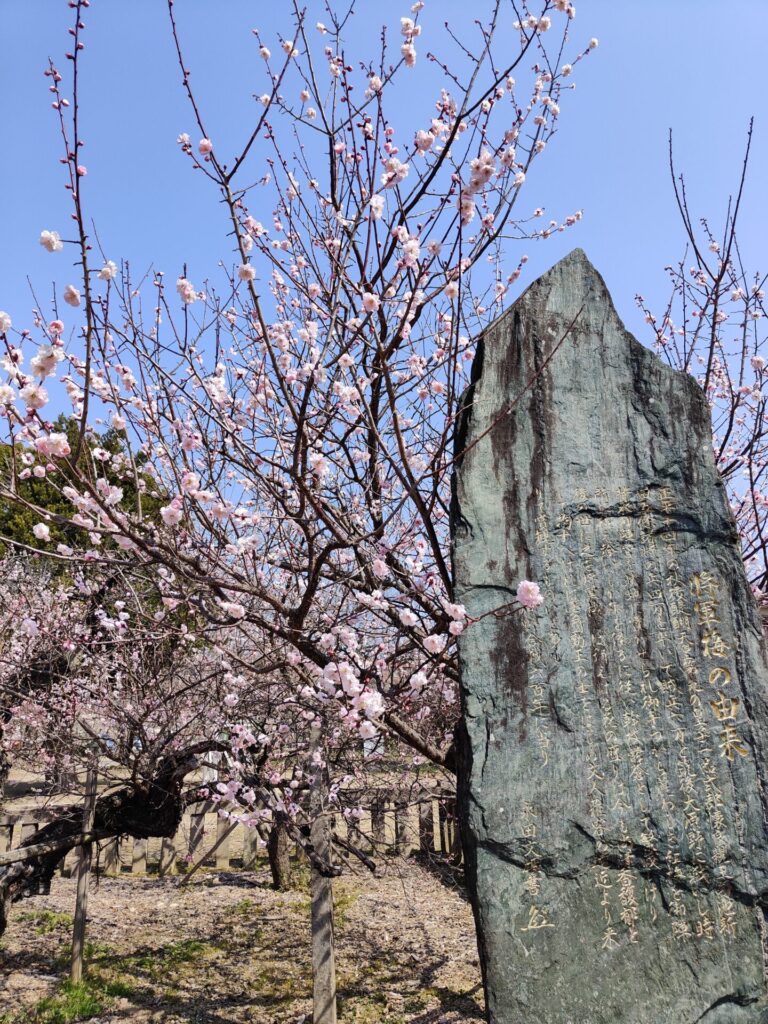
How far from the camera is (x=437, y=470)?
3445mm

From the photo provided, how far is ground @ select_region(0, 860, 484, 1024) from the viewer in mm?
5383

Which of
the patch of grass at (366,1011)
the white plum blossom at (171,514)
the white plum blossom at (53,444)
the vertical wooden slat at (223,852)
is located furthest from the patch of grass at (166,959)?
the white plum blossom at (53,444)

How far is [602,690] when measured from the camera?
9.70ft

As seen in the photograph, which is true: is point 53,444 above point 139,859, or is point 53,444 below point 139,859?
above

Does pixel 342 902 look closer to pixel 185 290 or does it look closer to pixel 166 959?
pixel 166 959

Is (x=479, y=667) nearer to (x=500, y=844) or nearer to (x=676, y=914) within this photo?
(x=500, y=844)

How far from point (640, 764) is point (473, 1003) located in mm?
3666

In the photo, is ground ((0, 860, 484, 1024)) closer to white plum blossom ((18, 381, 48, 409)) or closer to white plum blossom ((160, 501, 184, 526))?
white plum blossom ((160, 501, 184, 526))

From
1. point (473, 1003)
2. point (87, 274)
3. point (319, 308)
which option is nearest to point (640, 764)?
point (87, 274)

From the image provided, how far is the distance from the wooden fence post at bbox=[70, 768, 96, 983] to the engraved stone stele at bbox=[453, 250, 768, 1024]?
3964 mm

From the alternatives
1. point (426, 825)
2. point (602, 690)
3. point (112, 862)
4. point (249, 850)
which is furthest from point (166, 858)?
point (602, 690)

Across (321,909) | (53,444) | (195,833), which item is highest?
(53,444)

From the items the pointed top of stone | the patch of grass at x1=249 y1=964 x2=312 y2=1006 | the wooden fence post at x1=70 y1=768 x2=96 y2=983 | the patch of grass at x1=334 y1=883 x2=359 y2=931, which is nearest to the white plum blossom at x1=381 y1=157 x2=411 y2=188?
the pointed top of stone

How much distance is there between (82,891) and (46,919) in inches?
81.8
